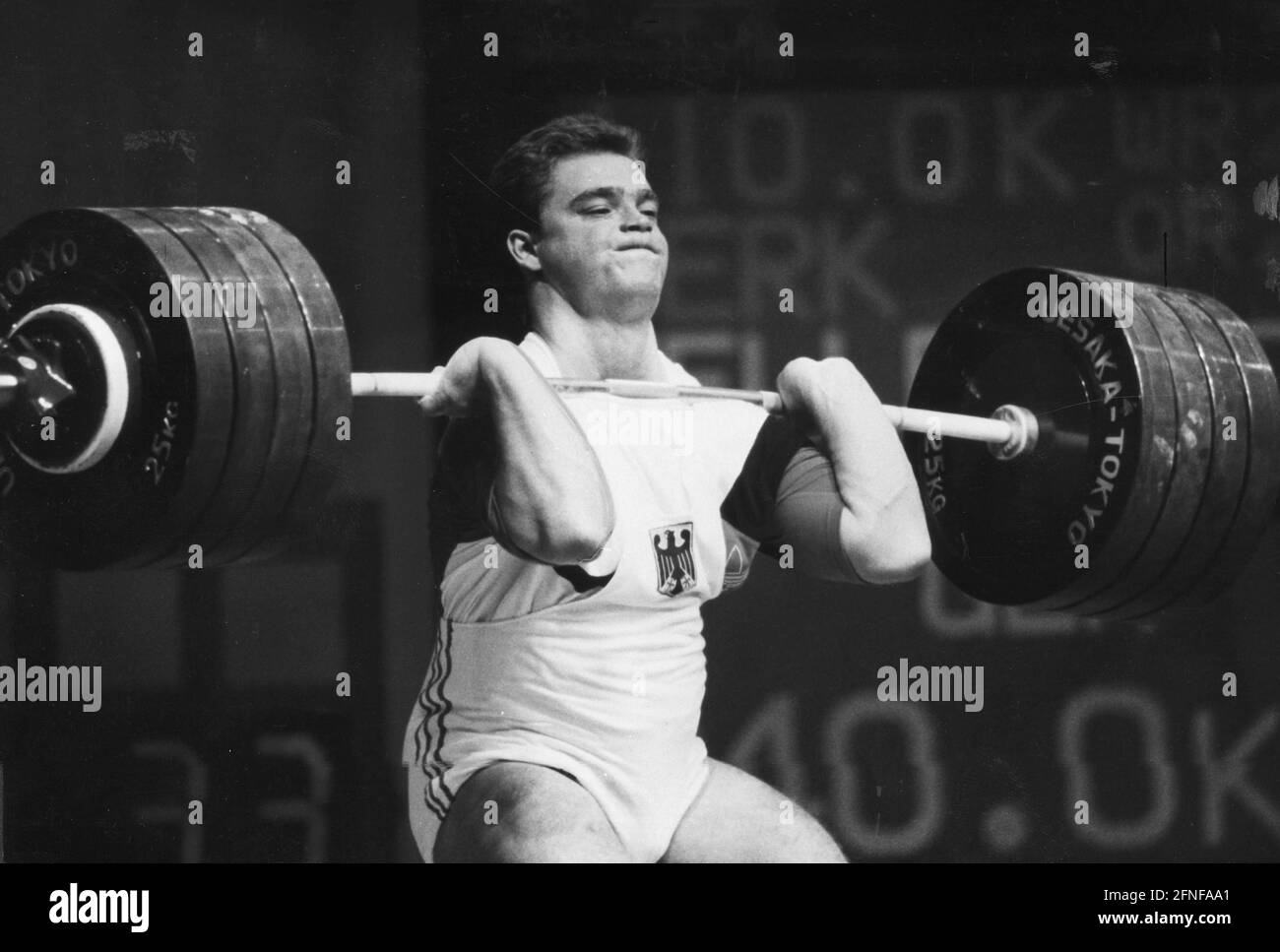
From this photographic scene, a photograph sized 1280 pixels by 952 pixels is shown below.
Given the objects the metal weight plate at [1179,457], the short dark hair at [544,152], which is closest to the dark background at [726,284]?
the short dark hair at [544,152]

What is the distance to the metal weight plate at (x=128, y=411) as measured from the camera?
8.87 feet

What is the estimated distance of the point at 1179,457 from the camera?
2.86 metres

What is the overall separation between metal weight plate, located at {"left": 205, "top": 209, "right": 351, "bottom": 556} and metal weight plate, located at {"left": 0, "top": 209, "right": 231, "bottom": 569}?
0.17 m

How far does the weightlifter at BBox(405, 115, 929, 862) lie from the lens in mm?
2773

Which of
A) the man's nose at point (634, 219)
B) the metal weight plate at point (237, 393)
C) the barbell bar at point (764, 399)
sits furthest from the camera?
the man's nose at point (634, 219)

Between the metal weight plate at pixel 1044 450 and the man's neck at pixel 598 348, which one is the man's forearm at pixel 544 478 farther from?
the metal weight plate at pixel 1044 450

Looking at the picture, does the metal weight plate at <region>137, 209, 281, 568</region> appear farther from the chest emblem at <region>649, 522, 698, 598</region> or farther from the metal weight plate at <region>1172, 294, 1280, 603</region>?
the metal weight plate at <region>1172, 294, 1280, 603</region>

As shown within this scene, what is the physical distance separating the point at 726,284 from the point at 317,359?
867 mm

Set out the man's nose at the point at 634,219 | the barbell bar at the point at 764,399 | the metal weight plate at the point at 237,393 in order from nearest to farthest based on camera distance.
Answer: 1. the metal weight plate at the point at 237,393
2. the barbell bar at the point at 764,399
3. the man's nose at the point at 634,219

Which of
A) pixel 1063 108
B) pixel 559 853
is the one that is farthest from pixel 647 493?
pixel 1063 108

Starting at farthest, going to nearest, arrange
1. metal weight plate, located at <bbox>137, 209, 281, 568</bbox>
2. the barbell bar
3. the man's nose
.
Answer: the man's nose, the barbell bar, metal weight plate, located at <bbox>137, 209, 281, 568</bbox>

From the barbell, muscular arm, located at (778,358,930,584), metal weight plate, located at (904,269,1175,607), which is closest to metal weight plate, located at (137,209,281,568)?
the barbell

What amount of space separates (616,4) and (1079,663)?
172cm

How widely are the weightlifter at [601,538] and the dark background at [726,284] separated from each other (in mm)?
65
